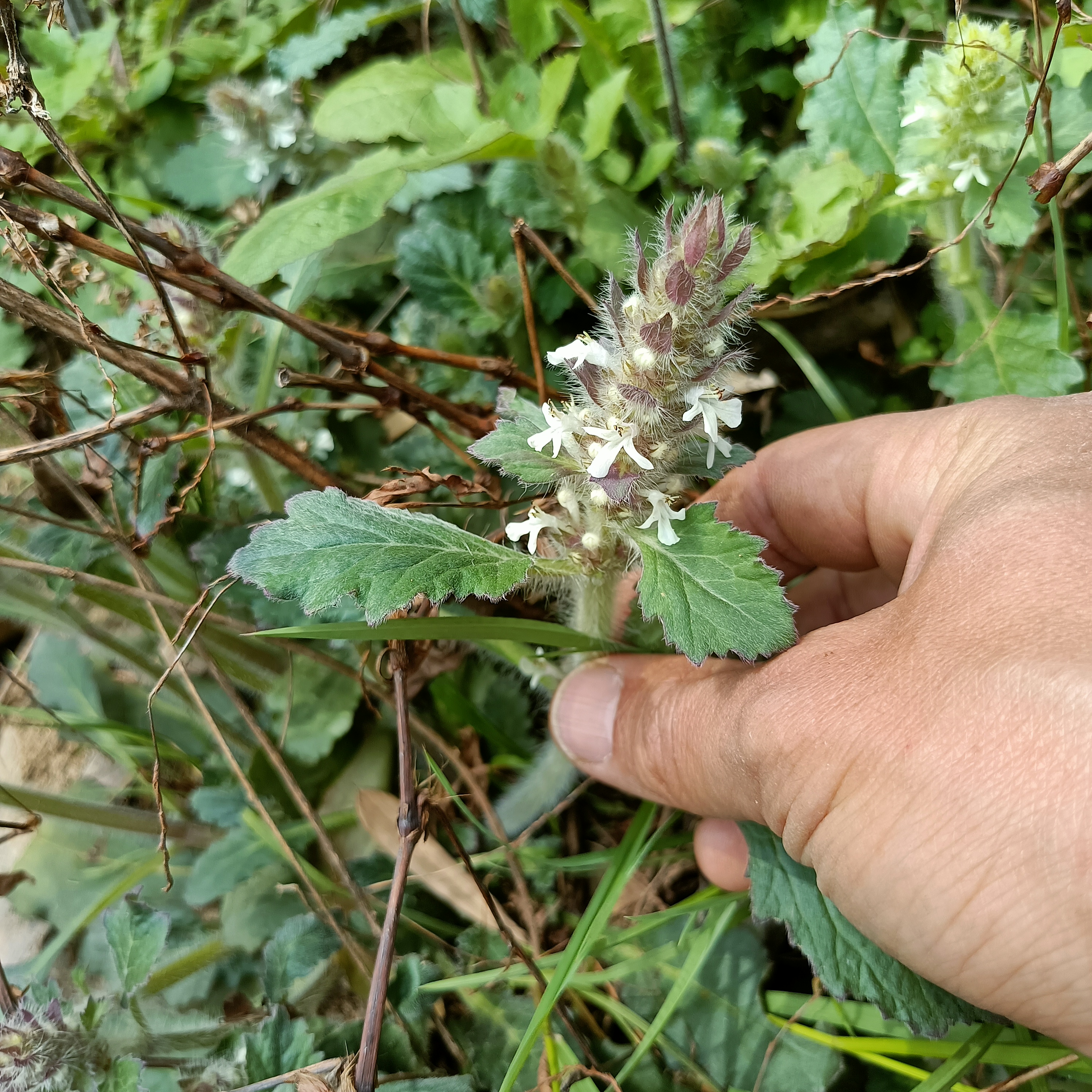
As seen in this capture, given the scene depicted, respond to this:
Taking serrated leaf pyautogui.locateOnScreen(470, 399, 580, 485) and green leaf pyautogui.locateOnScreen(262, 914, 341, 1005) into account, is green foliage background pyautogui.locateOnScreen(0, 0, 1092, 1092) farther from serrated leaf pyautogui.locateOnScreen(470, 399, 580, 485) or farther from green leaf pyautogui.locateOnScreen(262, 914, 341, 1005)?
serrated leaf pyautogui.locateOnScreen(470, 399, 580, 485)

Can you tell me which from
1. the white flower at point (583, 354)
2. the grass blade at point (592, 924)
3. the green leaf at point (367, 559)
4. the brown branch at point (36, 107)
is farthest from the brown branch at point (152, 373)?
the grass blade at point (592, 924)

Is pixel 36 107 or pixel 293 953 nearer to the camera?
pixel 36 107

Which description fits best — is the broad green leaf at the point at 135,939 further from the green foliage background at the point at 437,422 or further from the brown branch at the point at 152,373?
the brown branch at the point at 152,373

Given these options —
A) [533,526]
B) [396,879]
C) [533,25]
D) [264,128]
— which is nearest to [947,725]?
[533,526]

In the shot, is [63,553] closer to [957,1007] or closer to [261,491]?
[261,491]

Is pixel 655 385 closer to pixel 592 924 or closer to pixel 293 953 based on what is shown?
pixel 592 924

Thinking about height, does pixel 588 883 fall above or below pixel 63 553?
below

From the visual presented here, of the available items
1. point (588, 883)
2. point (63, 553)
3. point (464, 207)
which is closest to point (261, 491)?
point (63, 553)
